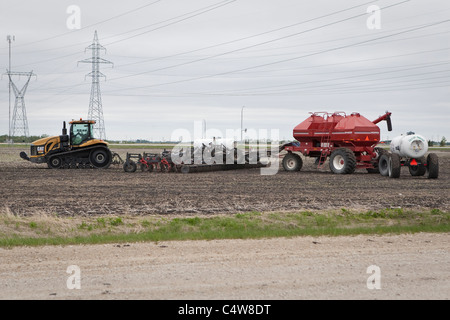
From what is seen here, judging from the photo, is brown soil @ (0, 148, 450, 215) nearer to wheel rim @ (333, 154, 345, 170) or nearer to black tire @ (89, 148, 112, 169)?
wheel rim @ (333, 154, 345, 170)

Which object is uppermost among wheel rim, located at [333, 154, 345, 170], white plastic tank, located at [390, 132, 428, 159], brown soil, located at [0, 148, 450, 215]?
white plastic tank, located at [390, 132, 428, 159]

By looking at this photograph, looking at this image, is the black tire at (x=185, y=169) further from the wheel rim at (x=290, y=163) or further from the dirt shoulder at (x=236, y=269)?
the dirt shoulder at (x=236, y=269)

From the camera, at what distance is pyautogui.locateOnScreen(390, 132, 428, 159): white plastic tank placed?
24891 mm

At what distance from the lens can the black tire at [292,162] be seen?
1204 inches

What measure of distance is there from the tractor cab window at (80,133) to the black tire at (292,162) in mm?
11072

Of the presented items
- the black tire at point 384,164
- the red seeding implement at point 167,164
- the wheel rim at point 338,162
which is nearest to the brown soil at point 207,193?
the black tire at point 384,164

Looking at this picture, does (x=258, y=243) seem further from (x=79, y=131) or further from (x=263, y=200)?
(x=79, y=131)

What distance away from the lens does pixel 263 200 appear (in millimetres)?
16719

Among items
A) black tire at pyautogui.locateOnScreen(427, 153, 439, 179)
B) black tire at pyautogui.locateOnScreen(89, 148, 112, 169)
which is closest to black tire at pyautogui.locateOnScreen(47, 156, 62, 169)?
black tire at pyautogui.locateOnScreen(89, 148, 112, 169)

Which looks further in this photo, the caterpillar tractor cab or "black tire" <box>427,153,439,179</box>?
the caterpillar tractor cab

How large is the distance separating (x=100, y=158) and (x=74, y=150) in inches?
58.5

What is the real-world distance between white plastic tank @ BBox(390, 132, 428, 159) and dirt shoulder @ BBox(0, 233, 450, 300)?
587 inches
